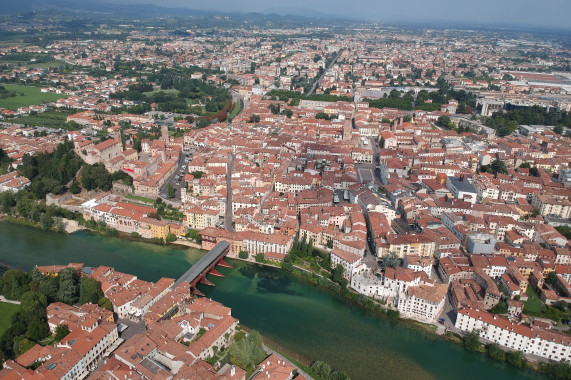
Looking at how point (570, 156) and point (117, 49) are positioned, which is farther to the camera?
point (117, 49)

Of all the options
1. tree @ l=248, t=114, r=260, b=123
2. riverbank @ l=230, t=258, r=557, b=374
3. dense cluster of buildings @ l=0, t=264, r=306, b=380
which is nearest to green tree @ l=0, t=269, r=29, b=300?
dense cluster of buildings @ l=0, t=264, r=306, b=380

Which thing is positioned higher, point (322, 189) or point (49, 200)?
point (322, 189)

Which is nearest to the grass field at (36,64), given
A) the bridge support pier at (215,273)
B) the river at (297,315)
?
the river at (297,315)

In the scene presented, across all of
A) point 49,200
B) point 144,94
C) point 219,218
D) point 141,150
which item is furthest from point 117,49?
point 219,218

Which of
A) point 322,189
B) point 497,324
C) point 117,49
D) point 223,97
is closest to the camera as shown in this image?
point 497,324

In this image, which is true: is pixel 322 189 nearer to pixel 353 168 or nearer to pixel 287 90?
pixel 353 168

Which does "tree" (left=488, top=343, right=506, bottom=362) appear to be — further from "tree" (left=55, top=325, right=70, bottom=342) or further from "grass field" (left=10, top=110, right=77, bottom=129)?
"grass field" (left=10, top=110, right=77, bottom=129)

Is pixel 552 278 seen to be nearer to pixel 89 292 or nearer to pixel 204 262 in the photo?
pixel 204 262

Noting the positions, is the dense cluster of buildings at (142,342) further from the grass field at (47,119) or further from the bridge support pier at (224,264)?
the grass field at (47,119)
